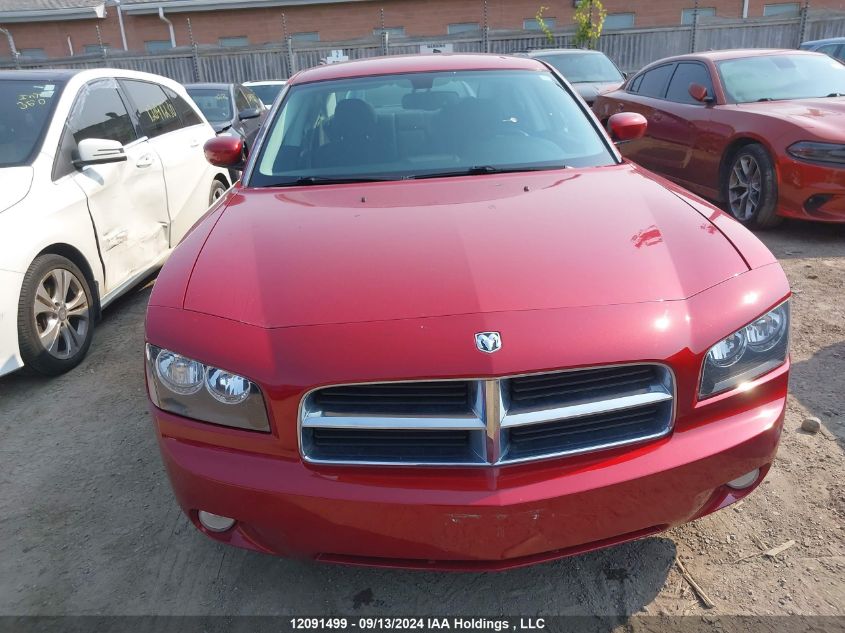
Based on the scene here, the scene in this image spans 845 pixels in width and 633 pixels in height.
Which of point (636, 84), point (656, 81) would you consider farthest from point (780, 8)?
point (656, 81)

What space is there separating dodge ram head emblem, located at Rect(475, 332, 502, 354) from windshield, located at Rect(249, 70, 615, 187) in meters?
1.29

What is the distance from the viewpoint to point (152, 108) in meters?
5.14

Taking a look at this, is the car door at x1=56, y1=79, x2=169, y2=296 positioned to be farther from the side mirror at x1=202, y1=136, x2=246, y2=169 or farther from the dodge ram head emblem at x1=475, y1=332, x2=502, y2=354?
the dodge ram head emblem at x1=475, y1=332, x2=502, y2=354

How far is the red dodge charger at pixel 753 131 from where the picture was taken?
5.28 meters

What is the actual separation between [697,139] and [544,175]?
436cm

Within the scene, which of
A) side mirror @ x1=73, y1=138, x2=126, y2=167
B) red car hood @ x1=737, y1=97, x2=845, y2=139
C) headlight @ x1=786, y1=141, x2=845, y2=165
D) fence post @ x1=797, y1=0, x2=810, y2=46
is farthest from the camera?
fence post @ x1=797, y1=0, x2=810, y2=46

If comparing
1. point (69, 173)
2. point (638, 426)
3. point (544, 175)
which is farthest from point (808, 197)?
point (69, 173)

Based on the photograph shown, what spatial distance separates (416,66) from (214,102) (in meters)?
6.56

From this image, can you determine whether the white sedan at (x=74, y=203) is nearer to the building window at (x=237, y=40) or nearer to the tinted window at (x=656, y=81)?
the tinted window at (x=656, y=81)

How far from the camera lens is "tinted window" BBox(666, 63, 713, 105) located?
21.7 ft

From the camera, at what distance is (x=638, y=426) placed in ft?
5.98

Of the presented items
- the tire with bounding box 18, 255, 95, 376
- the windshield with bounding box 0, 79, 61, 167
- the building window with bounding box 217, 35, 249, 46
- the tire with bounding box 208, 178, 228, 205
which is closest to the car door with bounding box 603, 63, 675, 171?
the tire with bounding box 208, 178, 228, 205

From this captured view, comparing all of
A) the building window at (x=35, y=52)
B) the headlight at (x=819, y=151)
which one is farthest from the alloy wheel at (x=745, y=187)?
the building window at (x=35, y=52)

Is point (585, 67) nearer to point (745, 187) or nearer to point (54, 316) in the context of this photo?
point (745, 187)
